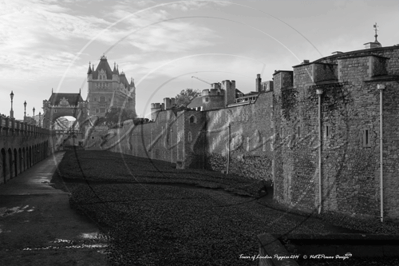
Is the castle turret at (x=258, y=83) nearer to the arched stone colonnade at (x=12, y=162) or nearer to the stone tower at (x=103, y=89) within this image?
the arched stone colonnade at (x=12, y=162)

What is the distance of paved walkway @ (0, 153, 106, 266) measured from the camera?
10953 mm

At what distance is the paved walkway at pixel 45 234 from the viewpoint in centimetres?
1095

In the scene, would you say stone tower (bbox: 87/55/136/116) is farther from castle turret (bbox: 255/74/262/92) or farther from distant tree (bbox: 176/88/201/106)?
castle turret (bbox: 255/74/262/92)

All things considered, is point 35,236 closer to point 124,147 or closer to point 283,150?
point 283,150

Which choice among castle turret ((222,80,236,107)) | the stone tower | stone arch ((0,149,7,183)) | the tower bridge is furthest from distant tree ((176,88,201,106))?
stone arch ((0,149,7,183))

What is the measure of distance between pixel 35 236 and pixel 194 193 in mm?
11232

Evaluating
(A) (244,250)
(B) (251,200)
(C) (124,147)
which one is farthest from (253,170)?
(C) (124,147)

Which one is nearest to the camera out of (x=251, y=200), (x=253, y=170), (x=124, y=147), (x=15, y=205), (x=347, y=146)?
(x=347, y=146)

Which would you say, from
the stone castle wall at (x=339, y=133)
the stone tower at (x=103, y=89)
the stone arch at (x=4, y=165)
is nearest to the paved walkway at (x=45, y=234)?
the stone arch at (x=4, y=165)

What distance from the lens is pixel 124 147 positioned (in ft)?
277

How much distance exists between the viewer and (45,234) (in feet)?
44.5

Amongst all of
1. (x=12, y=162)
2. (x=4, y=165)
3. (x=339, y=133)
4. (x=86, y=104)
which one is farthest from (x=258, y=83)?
(x=86, y=104)

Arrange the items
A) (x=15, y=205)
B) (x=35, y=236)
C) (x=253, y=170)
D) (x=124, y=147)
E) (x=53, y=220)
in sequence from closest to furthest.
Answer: (x=35, y=236) < (x=53, y=220) < (x=15, y=205) < (x=253, y=170) < (x=124, y=147)

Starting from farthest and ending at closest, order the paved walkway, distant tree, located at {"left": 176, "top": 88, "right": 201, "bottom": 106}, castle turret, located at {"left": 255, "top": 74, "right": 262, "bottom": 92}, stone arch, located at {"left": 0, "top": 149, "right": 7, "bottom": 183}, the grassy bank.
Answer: distant tree, located at {"left": 176, "top": 88, "right": 201, "bottom": 106}, castle turret, located at {"left": 255, "top": 74, "right": 262, "bottom": 92}, stone arch, located at {"left": 0, "top": 149, "right": 7, "bottom": 183}, the paved walkway, the grassy bank
